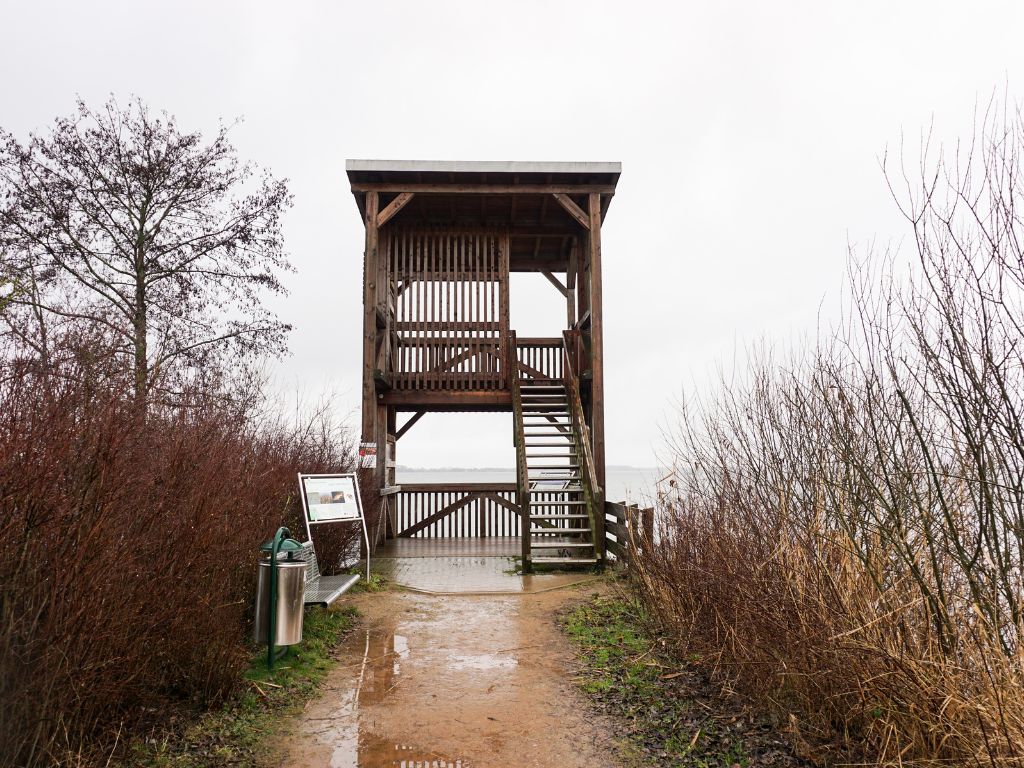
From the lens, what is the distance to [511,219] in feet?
44.3

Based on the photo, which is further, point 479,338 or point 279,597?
point 479,338

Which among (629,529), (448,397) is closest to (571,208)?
(448,397)

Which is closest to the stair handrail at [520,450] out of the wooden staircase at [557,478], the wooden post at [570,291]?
the wooden staircase at [557,478]

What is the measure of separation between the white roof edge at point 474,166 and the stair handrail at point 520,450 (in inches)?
118

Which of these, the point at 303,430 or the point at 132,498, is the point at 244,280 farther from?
the point at 132,498

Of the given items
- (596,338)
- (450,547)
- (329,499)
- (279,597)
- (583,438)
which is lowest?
(450,547)

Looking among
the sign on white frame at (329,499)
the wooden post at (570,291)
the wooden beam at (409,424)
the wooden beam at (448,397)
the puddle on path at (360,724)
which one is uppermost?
the wooden post at (570,291)

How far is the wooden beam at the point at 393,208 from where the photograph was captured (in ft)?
38.9

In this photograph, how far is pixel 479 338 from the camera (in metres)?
13.0

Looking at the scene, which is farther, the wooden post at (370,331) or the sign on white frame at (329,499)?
the wooden post at (370,331)

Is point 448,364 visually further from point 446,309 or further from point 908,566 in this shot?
point 908,566

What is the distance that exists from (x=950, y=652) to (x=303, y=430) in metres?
8.58

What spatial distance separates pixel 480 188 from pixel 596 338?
3335 millimetres

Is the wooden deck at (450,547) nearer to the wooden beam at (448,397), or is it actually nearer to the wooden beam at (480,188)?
Answer: the wooden beam at (448,397)
